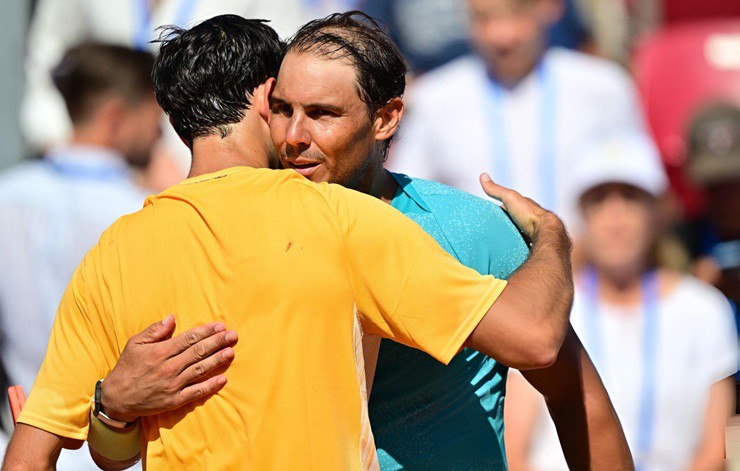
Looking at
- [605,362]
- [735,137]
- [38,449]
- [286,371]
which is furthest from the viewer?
[735,137]

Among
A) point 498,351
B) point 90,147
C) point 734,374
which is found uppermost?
point 498,351

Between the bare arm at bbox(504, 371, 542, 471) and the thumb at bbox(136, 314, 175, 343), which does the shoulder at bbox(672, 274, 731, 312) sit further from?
the thumb at bbox(136, 314, 175, 343)

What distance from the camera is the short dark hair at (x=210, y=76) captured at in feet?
6.98

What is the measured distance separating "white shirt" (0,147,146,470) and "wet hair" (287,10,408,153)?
236 centimetres

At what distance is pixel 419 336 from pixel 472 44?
3.24m

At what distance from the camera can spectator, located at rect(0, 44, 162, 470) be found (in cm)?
445

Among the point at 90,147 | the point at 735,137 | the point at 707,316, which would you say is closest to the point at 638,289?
the point at 707,316

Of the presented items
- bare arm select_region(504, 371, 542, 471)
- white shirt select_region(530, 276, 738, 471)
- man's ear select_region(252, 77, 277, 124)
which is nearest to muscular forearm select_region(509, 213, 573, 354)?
man's ear select_region(252, 77, 277, 124)

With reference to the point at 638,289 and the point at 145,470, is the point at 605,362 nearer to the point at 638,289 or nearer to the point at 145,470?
the point at 638,289

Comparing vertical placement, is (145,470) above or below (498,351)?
below

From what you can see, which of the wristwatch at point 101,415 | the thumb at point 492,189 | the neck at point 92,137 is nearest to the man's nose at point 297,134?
the thumb at point 492,189

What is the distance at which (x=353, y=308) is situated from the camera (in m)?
1.93

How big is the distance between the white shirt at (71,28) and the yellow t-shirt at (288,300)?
306 centimetres

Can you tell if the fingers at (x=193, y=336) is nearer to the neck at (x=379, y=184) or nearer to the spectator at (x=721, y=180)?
the neck at (x=379, y=184)
